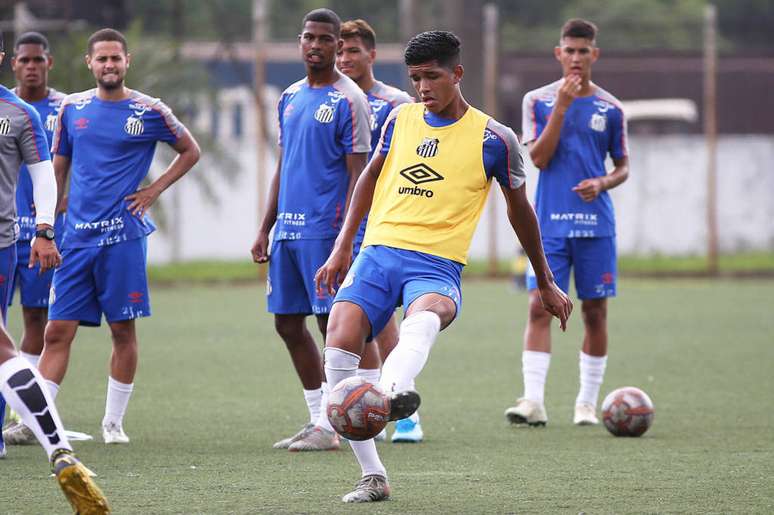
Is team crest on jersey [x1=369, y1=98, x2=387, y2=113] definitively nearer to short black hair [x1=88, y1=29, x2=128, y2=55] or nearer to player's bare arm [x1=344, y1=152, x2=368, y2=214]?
player's bare arm [x1=344, y1=152, x2=368, y2=214]

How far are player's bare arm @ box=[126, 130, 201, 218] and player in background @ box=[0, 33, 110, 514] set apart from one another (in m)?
1.36

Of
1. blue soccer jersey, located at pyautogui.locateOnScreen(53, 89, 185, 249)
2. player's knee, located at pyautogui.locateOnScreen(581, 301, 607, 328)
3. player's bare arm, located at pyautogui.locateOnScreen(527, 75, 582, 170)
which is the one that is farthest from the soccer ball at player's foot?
blue soccer jersey, located at pyautogui.locateOnScreen(53, 89, 185, 249)

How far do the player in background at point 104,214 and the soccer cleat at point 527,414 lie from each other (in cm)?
264

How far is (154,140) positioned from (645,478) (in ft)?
12.7

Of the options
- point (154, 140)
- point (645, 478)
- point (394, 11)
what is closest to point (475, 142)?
point (645, 478)

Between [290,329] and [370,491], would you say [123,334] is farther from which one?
[370,491]

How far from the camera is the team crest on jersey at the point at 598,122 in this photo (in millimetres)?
10133

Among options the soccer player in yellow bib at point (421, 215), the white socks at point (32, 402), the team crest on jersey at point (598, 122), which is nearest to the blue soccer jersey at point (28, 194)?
the white socks at point (32, 402)

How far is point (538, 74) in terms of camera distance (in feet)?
91.7

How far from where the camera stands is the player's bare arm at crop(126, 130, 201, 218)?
8938 mm

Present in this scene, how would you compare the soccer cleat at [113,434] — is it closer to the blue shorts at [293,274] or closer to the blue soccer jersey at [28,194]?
the blue shorts at [293,274]

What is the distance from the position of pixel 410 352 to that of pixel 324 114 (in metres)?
2.70

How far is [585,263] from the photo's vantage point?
1008 cm

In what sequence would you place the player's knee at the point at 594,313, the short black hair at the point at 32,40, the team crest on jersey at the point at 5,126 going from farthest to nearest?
the player's knee at the point at 594,313 < the short black hair at the point at 32,40 < the team crest on jersey at the point at 5,126
